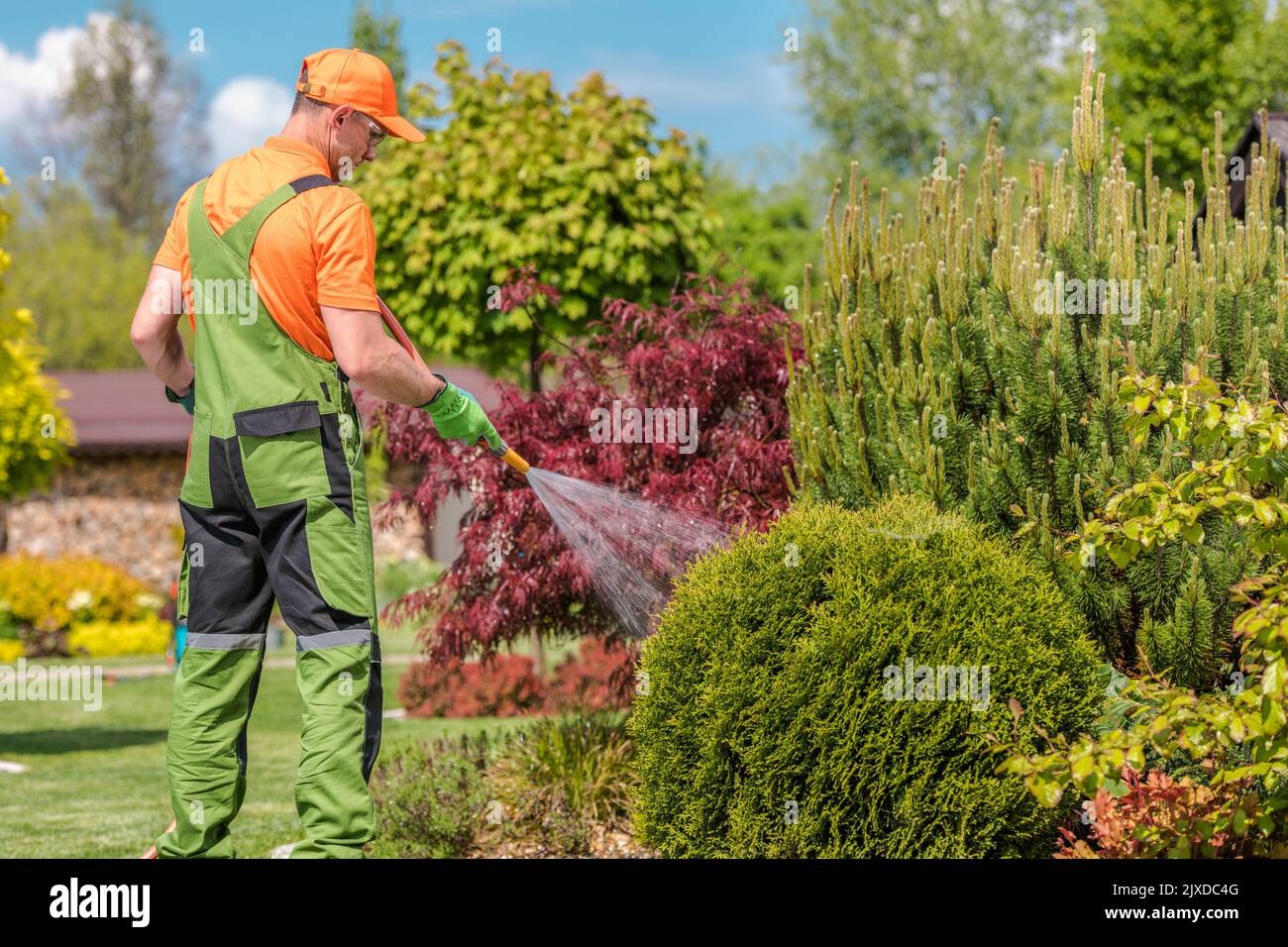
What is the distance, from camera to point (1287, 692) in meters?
3.73

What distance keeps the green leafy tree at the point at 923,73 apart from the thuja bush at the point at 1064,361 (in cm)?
2770

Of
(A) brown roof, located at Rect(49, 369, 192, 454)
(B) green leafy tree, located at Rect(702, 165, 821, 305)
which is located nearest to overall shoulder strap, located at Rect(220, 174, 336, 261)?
(A) brown roof, located at Rect(49, 369, 192, 454)

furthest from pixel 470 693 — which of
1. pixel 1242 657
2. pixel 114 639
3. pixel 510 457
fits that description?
pixel 1242 657

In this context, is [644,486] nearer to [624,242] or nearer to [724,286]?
[724,286]

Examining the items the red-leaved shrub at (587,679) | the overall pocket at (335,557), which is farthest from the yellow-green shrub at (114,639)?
the overall pocket at (335,557)

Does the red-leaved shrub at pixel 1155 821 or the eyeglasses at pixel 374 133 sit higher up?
the eyeglasses at pixel 374 133

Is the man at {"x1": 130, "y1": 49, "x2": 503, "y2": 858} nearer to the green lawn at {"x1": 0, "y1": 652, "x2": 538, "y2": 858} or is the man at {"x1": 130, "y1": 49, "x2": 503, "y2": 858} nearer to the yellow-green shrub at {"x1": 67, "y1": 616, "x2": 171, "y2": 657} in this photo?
the green lawn at {"x1": 0, "y1": 652, "x2": 538, "y2": 858}

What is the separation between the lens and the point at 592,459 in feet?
22.1

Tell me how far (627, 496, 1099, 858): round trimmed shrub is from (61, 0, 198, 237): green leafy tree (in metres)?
44.0

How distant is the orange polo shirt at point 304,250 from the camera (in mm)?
3855

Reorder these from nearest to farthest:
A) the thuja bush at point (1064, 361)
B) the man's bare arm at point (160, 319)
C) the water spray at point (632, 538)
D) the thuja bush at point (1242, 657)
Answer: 1. the thuja bush at point (1242, 657)
2. the man's bare arm at point (160, 319)
3. the thuja bush at point (1064, 361)
4. the water spray at point (632, 538)

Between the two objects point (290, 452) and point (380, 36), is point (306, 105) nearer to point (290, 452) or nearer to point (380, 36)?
point (290, 452)

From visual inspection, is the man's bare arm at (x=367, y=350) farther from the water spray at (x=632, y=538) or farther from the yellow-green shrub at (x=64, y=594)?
the yellow-green shrub at (x=64, y=594)
